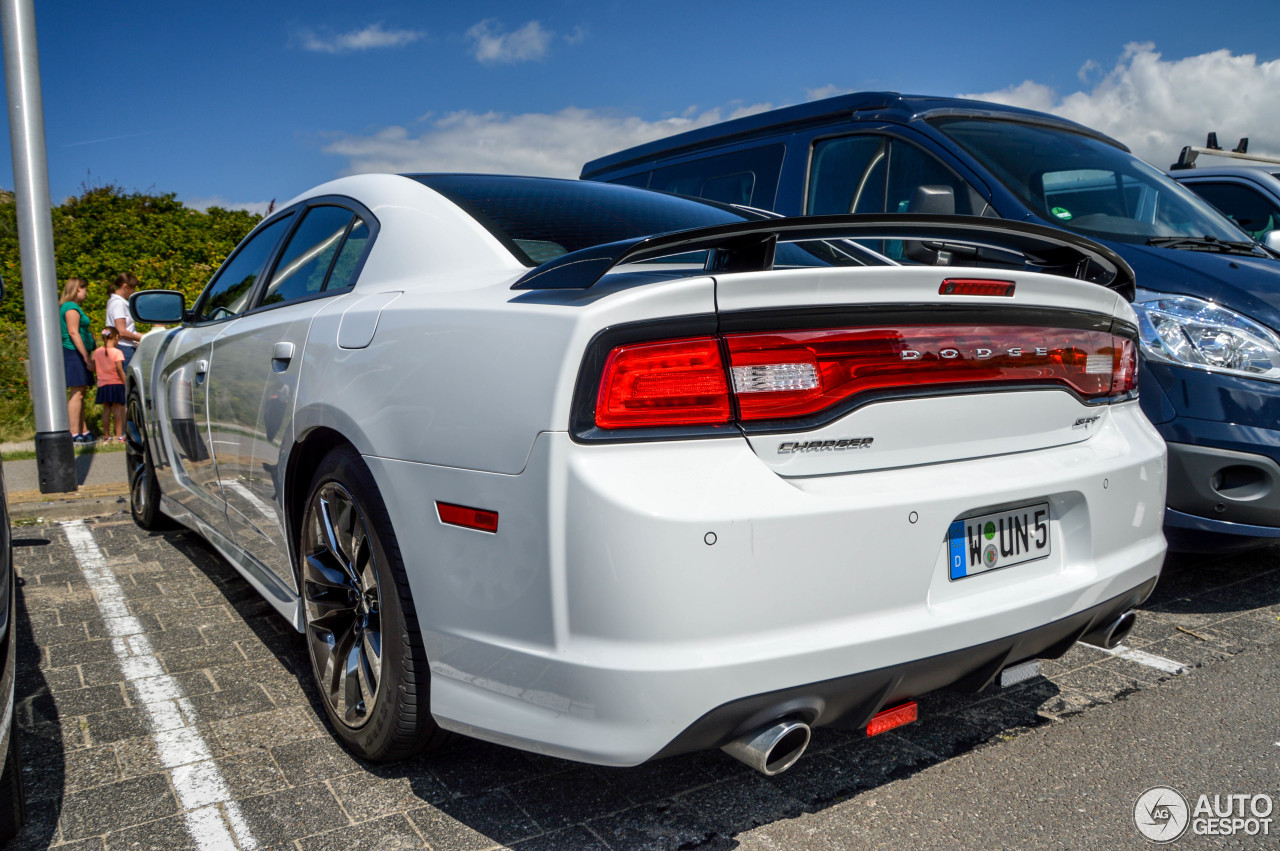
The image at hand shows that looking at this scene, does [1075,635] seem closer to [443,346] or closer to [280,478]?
[443,346]

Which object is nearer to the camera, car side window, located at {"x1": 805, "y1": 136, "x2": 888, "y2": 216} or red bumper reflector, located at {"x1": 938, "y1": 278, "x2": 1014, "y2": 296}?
red bumper reflector, located at {"x1": 938, "y1": 278, "x2": 1014, "y2": 296}

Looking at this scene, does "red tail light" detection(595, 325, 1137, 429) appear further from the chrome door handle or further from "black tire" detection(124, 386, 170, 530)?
"black tire" detection(124, 386, 170, 530)

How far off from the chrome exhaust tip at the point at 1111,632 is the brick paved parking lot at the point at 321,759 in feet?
1.36

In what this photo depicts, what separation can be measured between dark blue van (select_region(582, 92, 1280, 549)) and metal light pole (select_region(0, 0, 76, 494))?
4183 millimetres

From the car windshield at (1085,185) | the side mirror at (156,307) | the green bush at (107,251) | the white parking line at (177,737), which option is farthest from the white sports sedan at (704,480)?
the green bush at (107,251)

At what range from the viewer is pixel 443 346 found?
2.07 m

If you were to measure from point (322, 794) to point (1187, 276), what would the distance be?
353cm

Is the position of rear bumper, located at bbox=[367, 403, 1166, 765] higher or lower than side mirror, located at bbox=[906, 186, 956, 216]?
lower

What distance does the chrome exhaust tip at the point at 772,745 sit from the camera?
1.81 metres

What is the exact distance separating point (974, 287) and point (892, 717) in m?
0.95

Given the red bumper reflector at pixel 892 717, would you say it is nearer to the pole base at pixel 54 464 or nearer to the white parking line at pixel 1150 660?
the white parking line at pixel 1150 660

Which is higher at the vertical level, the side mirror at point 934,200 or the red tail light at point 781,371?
the side mirror at point 934,200

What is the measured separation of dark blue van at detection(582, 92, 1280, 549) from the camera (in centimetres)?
350

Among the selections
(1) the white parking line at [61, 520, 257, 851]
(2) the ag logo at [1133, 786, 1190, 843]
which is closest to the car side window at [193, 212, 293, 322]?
(1) the white parking line at [61, 520, 257, 851]
